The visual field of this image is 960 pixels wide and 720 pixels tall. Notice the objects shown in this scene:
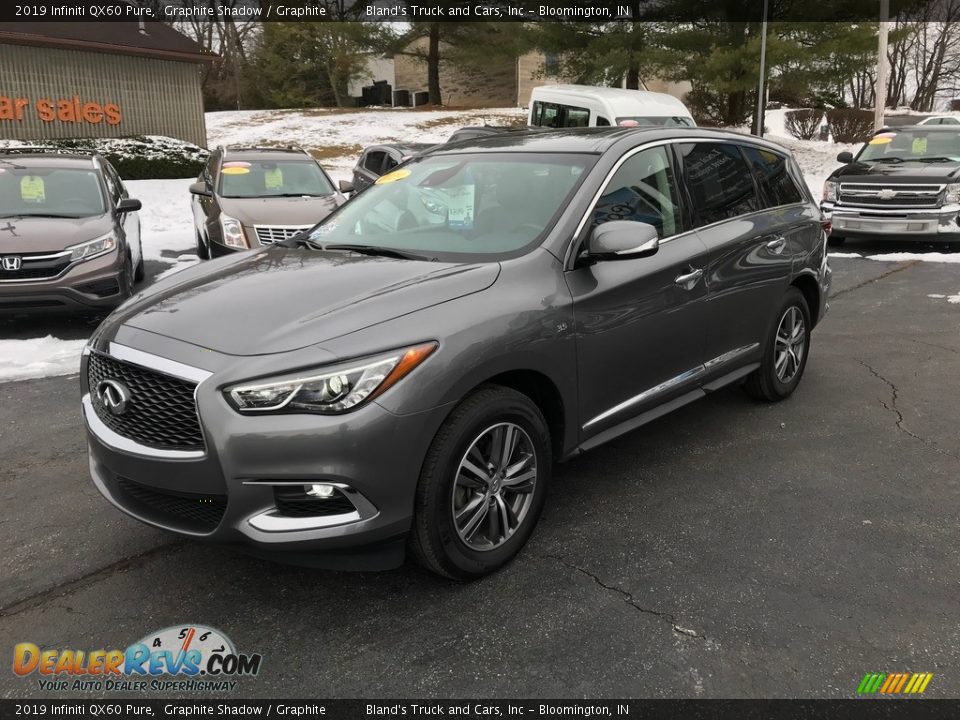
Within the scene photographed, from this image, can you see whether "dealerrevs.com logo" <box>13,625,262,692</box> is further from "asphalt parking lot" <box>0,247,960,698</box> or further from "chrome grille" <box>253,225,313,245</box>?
"chrome grille" <box>253,225,313,245</box>

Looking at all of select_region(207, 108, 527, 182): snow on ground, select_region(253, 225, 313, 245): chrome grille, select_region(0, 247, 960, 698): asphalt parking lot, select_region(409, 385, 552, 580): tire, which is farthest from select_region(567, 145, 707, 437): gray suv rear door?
select_region(207, 108, 527, 182): snow on ground

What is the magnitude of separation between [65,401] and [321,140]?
86.5 feet

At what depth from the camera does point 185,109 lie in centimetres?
2206

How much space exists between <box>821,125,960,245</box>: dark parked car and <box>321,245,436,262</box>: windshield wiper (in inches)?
379

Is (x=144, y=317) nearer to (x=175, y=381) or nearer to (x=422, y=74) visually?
(x=175, y=381)

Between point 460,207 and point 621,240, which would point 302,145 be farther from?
point 621,240

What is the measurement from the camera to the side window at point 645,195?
3.91 metres

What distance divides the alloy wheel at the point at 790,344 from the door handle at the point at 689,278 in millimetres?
1194

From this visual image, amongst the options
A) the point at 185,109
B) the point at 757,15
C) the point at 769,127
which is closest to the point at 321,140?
the point at 185,109

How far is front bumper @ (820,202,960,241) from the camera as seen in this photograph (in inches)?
449

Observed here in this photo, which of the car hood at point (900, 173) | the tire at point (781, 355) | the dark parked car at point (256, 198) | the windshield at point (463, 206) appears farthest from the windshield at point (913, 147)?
the windshield at point (463, 206)

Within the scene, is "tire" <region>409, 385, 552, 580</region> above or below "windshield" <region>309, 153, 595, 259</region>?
below
